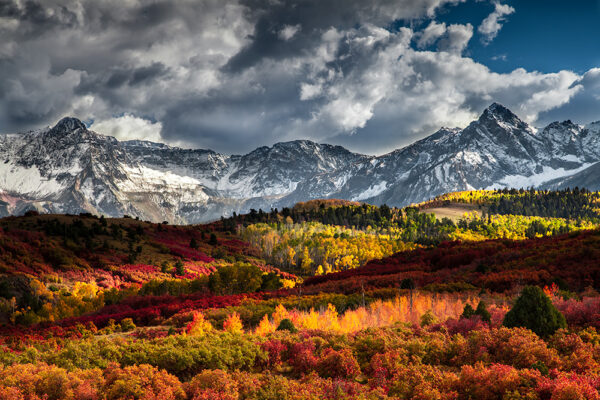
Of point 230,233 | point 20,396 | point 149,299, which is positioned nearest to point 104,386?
point 20,396

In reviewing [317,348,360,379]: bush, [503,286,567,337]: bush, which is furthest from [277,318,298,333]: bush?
[503,286,567,337]: bush

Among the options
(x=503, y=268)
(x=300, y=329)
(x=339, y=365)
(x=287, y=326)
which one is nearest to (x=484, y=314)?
(x=339, y=365)

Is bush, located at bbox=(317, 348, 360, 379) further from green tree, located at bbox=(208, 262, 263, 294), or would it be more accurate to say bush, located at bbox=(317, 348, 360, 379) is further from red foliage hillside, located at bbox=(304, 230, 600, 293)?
green tree, located at bbox=(208, 262, 263, 294)

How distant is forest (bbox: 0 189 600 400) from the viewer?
1067 centimetres

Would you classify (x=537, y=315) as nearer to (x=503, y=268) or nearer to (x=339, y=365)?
(x=339, y=365)

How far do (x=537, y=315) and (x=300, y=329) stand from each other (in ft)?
40.1

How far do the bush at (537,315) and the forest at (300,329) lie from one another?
51 millimetres

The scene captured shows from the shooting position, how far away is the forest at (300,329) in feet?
35.0

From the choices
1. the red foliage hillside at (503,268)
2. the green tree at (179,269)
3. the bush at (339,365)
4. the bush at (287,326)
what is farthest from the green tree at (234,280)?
the bush at (339,365)

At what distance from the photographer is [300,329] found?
21641 millimetres

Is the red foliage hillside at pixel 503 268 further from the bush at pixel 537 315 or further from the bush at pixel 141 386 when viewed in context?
the bush at pixel 141 386

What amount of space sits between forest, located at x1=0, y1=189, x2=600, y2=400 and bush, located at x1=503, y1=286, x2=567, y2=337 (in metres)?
0.05

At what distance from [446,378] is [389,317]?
15235mm

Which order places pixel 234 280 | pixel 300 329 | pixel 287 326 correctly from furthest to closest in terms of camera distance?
pixel 234 280 → pixel 300 329 → pixel 287 326
